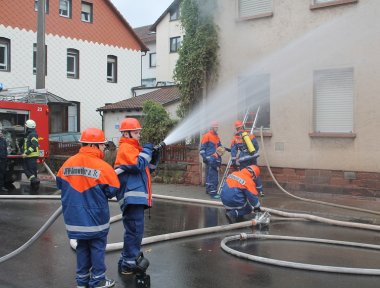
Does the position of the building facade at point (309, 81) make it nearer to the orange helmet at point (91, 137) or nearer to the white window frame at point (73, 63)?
the orange helmet at point (91, 137)

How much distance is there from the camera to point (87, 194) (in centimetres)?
481

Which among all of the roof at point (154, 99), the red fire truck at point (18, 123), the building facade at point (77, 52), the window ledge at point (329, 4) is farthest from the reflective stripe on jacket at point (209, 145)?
the building facade at point (77, 52)

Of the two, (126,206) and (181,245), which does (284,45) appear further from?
→ (126,206)

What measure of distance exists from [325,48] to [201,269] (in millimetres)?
7465

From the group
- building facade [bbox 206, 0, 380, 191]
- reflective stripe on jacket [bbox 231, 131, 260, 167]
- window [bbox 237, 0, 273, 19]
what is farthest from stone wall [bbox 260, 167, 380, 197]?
window [bbox 237, 0, 273, 19]

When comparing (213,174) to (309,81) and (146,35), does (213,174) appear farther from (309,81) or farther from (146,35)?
(146,35)

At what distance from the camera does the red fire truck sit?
13637 mm

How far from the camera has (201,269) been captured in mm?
5926

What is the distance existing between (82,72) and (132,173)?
23.4 m

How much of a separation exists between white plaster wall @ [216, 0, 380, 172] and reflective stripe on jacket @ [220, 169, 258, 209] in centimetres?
398

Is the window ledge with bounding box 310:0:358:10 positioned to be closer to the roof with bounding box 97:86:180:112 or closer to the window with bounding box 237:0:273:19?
the window with bounding box 237:0:273:19

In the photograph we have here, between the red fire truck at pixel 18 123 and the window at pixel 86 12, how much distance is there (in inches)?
579

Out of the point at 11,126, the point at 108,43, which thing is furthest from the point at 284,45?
the point at 108,43

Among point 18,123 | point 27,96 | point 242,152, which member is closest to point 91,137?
point 242,152
